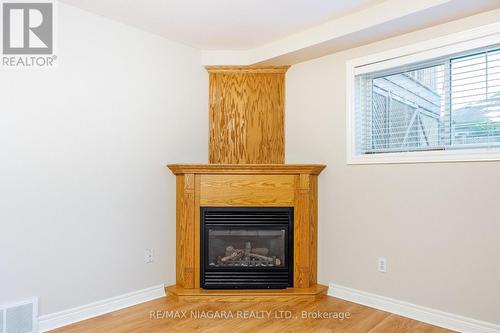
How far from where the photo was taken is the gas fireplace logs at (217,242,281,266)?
3.19 meters

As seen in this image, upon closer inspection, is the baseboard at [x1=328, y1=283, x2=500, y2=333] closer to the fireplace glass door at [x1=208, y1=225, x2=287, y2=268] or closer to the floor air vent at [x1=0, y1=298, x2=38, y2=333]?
the fireplace glass door at [x1=208, y1=225, x2=287, y2=268]

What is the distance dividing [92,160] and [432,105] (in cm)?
263

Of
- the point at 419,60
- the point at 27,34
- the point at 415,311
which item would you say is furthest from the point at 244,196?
the point at 27,34

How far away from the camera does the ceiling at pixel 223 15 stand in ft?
8.40

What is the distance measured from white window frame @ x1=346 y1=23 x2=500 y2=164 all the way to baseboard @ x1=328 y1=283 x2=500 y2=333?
3.62 ft

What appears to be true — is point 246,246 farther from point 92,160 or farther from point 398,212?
point 92,160

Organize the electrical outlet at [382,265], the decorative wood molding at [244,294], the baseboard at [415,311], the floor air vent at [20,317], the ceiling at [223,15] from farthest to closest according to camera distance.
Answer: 1. the decorative wood molding at [244,294]
2. the electrical outlet at [382,265]
3. the ceiling at [223,15]
4. the baseboard at [415,311]
5. the floor air vent at [20,317]

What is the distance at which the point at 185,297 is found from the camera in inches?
118

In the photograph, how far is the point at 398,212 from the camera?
280cm

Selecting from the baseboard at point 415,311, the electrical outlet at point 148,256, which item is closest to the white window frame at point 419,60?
the baseboard at point 415,311

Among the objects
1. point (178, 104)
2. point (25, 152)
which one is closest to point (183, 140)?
point (178, 104)

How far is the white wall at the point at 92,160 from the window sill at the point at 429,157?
1.60 meters

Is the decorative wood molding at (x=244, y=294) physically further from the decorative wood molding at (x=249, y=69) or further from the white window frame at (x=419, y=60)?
the decorative wood molding at (x=249, y=69)

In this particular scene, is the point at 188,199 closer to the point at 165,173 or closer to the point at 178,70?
the point at 165,173
